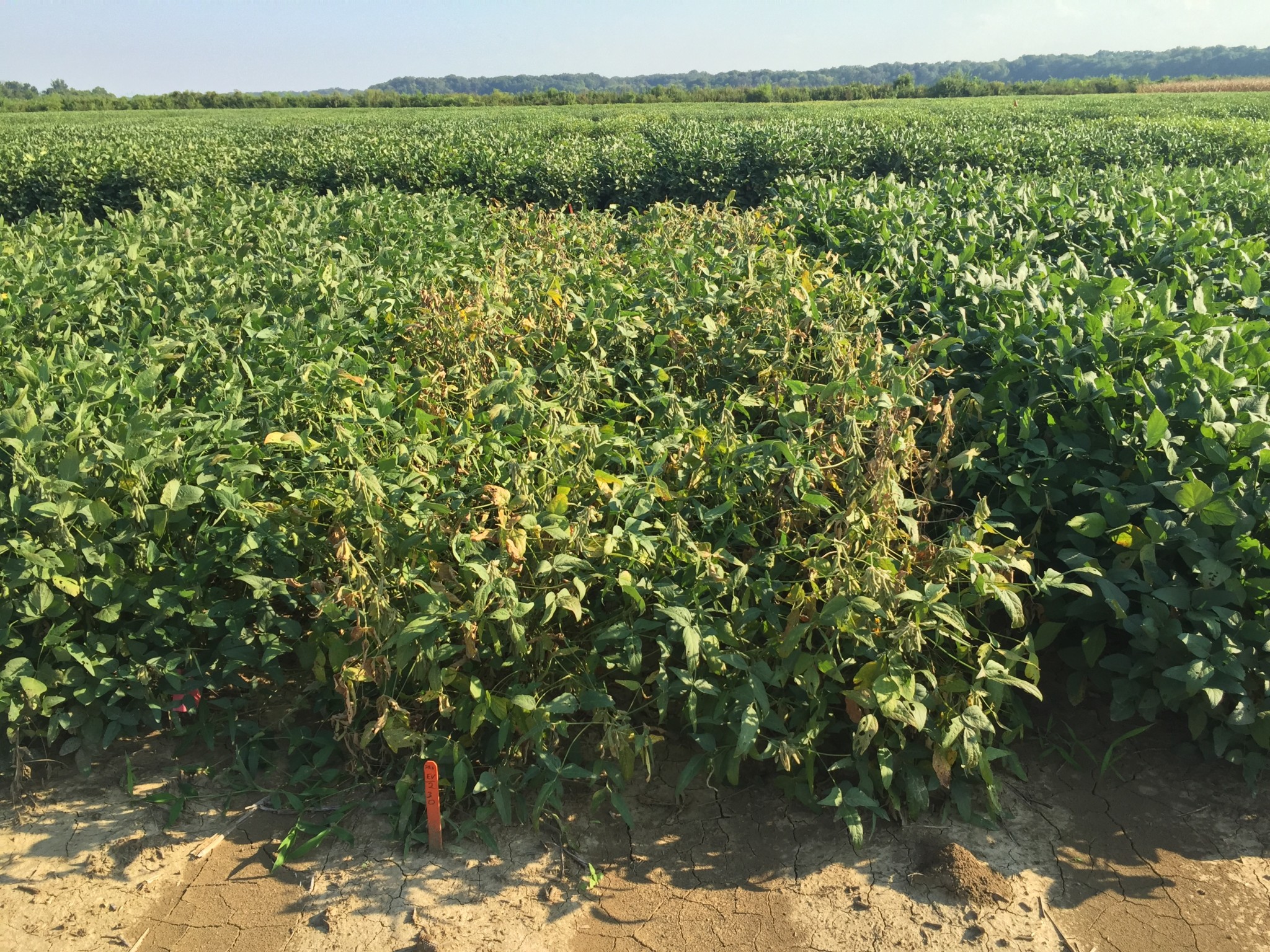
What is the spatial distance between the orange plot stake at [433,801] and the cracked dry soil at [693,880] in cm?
4

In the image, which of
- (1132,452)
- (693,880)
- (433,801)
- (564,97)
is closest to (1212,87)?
(564,97)

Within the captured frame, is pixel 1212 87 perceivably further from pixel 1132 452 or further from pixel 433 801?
pixel 433 801

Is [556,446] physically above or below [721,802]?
above

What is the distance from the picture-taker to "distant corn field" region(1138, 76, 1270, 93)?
41.7 meters

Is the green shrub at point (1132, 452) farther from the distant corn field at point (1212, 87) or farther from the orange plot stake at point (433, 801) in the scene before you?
the distant corn field at point (1212, 87)

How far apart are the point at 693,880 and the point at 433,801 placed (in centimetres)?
69

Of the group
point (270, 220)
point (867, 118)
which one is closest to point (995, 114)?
point (867, 118)

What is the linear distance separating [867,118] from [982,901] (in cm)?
1798

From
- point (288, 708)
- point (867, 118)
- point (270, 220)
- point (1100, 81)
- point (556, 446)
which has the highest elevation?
point (1100, 81)

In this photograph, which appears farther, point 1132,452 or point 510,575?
point 1132,452

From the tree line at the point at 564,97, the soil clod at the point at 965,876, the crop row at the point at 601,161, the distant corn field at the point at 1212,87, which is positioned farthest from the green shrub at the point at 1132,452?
the distant corn field at the point at 1212,87

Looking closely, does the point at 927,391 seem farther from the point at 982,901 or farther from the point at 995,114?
the point at 995,114

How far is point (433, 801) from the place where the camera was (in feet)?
7.57

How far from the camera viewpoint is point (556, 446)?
9.02ft
